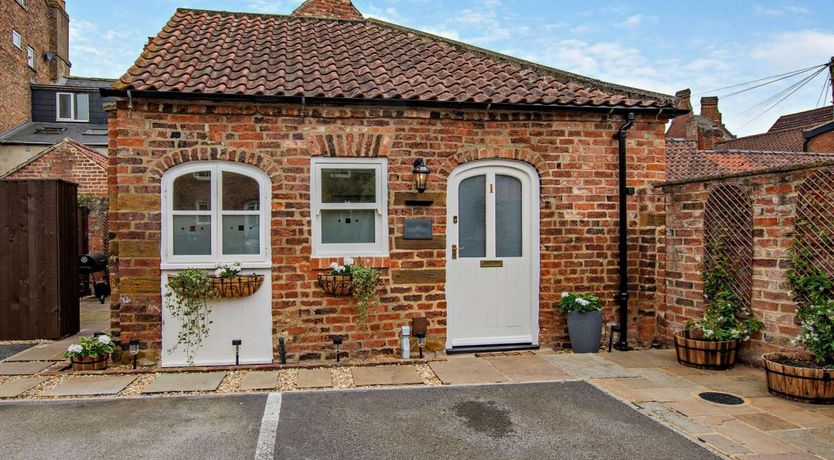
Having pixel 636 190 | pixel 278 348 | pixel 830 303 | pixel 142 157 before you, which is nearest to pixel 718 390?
pixel 830 303

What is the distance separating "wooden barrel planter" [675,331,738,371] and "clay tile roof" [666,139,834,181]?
520 inches

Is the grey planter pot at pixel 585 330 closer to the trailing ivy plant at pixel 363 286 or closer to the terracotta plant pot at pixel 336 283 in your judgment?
the trailing ivy plant at pixel 363 286

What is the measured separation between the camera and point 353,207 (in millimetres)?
6691

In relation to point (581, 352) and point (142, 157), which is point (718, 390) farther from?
point (142, 157)

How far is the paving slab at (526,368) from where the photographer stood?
19.4ft

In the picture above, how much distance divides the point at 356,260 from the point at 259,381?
5.89 ft

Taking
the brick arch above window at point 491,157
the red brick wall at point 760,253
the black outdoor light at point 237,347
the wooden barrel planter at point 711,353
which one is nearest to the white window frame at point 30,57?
the black outdoor light at point 237,347

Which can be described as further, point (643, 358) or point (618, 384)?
point (643, 358)

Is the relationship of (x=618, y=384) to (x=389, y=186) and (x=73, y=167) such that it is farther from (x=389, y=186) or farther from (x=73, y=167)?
(x=73, y=167)

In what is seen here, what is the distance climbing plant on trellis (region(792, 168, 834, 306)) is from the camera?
213 inches

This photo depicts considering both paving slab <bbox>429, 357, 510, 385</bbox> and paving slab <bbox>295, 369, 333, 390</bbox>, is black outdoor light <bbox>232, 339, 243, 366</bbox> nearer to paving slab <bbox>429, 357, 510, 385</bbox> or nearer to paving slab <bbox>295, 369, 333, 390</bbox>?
paving slab <bbox>295, 369, 333, 390</bbox>

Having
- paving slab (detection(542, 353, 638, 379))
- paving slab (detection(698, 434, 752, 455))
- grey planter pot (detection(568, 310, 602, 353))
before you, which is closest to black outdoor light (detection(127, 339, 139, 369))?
paving slab (detection(542, 353, 638, 379))

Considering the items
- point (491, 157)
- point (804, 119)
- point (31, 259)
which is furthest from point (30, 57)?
point (804, 119)

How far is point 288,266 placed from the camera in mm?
6508
